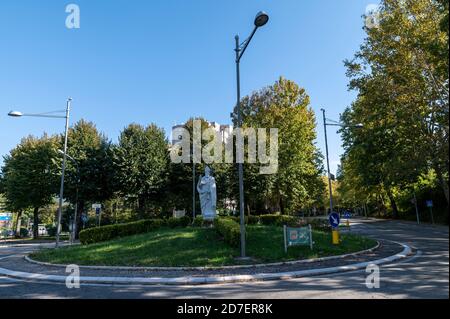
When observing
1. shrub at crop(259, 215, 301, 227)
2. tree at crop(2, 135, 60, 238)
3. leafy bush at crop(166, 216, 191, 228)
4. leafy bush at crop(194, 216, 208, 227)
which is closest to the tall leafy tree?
shrub at crop(259, 215, 301, 227)

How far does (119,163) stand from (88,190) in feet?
15.7

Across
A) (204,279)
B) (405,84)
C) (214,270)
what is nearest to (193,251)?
(214,270)

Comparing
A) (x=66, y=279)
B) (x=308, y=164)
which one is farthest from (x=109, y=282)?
(x=308, y=164)

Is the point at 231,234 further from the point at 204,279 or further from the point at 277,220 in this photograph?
the point at 277,220

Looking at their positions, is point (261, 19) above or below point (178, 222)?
above

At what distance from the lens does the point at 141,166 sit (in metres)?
35.1

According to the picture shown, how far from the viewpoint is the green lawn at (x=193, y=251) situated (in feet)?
42.3

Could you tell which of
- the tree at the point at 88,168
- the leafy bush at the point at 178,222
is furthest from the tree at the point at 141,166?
the leafy bush at the point at 178,222

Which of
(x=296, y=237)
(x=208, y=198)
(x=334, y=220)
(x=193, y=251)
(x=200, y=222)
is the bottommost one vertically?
(x=193, y=251)

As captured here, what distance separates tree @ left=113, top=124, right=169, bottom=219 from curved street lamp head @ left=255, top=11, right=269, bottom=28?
2595 cm

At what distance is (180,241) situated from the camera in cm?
1574

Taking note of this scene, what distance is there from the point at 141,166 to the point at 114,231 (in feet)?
45.6

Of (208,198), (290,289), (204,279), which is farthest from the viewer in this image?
(208,198)
